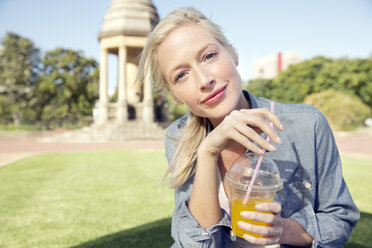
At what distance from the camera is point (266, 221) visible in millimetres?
1306

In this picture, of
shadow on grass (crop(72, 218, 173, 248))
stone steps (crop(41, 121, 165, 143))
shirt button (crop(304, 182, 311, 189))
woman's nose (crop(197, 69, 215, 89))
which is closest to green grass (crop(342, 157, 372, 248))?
shadow on grass (crop(72, 218, 173, 248))

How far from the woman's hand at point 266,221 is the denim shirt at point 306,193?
37 cm

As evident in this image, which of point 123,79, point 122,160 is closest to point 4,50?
point 123,79

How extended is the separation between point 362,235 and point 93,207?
3.89m

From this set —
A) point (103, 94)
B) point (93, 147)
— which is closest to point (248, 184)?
point (93, 147)

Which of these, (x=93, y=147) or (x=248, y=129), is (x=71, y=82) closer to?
(x=93, y=147)

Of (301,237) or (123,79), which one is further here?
(123,79)

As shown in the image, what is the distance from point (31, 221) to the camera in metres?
4.46

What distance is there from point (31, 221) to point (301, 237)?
4094mm

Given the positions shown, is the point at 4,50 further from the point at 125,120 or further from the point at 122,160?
the point at 122,160

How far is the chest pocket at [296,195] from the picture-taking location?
177 cm

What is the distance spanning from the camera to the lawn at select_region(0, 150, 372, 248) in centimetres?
376

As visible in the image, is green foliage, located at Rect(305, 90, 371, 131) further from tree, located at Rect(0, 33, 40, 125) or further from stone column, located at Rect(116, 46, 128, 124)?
tree, located at Rect(0, 33, 40, 125)

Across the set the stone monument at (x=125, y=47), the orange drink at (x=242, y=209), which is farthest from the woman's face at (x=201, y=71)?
the stone monument at (x=125, y=47)
